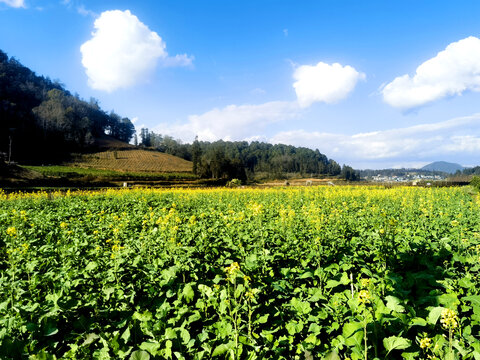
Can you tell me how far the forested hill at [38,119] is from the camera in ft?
308

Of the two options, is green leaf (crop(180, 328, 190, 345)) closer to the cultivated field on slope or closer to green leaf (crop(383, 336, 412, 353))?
the cultivated field on slope

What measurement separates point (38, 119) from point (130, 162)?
44.0 m

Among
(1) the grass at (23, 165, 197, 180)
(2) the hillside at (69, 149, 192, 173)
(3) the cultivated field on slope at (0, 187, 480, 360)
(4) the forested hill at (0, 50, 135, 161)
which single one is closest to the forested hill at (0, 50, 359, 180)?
(4) the forested hill at (0, 50, 135, 161)

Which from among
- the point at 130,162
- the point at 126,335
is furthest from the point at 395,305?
the point at 130,162

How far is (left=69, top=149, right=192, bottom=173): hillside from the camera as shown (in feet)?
302

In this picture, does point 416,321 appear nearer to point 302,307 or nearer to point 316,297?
point 316,297

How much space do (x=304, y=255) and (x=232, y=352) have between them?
2.92 metres

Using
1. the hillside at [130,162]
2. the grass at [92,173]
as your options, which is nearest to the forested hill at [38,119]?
the hillside at [130,162]

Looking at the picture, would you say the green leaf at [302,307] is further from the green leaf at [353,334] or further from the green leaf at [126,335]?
the green leaf at [126,335]

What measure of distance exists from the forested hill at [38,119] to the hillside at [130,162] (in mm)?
11140

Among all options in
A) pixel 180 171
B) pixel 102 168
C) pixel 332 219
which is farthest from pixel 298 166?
pixel 332 219

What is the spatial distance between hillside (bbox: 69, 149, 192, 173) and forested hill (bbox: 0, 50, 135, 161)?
36.5 feet

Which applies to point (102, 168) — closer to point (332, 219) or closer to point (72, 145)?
point (72, 145)

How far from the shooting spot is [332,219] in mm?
6730
